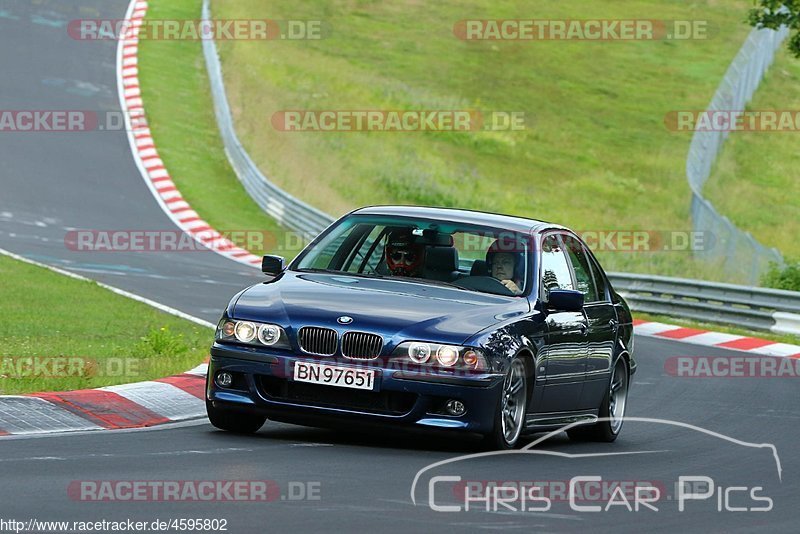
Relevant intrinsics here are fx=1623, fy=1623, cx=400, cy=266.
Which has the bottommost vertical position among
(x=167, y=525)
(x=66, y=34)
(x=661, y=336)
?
(x=661, y=336)

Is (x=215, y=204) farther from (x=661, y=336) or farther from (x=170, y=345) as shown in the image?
(x=170, y=345)

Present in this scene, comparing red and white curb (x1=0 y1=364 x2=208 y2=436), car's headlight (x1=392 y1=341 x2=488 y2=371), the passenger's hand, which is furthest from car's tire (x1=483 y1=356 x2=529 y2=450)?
red and white curb (x1=0 y1=364 x2=208 y2=436)

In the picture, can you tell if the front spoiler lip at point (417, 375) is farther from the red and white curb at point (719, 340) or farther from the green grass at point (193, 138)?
the green grass at point (193, 138)

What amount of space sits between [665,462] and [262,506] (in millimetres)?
3708

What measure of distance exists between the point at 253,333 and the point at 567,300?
2084mm

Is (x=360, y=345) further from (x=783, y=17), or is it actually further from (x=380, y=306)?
(x=783, y=17)

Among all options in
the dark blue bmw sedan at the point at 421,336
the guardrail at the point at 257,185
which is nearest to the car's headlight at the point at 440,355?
the dark blue bmw sedan at the point at 421,336

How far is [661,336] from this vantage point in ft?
74.2

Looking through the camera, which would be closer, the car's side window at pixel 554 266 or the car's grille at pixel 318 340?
the car's grille at pixel 318 340

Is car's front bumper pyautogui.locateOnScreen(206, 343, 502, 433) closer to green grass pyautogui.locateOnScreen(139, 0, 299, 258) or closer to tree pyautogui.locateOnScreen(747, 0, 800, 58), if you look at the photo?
tree pyautogui.locateOnScreen(747, 0, 800, 58)

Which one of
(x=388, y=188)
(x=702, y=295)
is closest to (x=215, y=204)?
(x=388, y=188)

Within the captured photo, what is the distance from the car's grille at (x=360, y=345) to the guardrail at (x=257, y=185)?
777 inches

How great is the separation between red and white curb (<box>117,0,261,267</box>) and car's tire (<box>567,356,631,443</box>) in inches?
620

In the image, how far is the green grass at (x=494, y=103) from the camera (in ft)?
127
